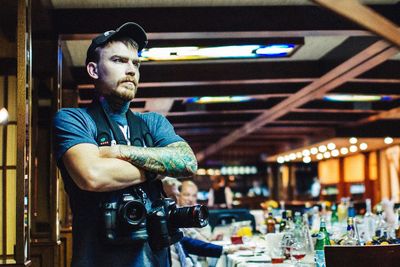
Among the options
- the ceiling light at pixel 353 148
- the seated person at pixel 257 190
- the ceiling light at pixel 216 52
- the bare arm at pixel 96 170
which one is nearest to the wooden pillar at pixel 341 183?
the ceiling light at pixel 353 148

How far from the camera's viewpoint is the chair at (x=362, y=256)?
3209 millimetres

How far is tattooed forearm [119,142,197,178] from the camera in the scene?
2.07 m

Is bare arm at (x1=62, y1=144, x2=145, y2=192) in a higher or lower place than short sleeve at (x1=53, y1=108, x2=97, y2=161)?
lower

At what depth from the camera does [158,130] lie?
2270 millimetres

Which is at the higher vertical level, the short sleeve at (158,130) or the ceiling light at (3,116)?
the ceiling light at (3,116)

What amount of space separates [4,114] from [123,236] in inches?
237

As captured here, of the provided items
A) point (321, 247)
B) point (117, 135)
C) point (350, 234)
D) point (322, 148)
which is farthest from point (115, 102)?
point (322, 148)

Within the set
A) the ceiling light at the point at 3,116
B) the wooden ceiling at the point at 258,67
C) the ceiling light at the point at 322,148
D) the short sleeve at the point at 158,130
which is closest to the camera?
the short sleeve at the point at 158,130

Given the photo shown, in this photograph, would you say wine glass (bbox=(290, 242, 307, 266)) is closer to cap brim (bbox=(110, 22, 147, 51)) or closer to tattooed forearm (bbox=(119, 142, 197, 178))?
tattooed forearm (bbox=(119, 142, 197, 178))

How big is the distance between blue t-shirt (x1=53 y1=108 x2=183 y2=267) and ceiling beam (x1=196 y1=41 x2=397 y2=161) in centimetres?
510

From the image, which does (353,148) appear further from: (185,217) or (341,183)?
(185,217)

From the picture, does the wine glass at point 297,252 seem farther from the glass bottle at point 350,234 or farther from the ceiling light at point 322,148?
the ceiling light at point 322,148

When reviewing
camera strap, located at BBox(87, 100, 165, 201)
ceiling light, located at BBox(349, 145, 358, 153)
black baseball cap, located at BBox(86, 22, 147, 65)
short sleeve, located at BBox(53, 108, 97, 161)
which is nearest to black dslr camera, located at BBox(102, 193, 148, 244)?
camera strap, located at BBox(87, 100, 165, 201)

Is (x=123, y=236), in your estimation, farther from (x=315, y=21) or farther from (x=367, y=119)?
(x=367, y=119)
